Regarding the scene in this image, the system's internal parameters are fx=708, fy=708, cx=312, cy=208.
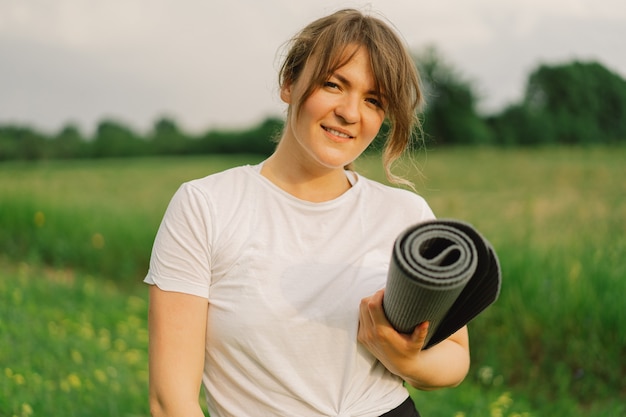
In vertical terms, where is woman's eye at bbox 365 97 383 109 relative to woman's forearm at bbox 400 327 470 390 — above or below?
above

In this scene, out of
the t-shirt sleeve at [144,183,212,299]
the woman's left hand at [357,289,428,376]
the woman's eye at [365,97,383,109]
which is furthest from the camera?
the woman's eye at [365,97,383,109]

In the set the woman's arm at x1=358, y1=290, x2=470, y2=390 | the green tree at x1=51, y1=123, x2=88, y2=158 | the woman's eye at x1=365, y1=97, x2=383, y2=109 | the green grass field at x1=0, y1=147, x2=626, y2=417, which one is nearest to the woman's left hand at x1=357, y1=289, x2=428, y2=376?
the woman's arm at x1=358, y1=290, x2=470, y2=390

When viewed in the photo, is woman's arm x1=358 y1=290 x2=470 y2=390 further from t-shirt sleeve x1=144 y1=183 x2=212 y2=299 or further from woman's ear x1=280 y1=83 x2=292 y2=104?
woman's ear x1=280 y1=83 x2=292 y2=104

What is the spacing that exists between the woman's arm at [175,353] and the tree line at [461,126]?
0.79 metres

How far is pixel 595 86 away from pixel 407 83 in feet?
25.9

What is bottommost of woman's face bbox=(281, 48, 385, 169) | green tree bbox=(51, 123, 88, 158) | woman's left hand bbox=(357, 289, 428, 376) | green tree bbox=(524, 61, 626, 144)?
green tree bbox=(51, 123, 88, 158)

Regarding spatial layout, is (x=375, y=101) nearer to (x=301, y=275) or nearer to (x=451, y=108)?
(x=301, y=275)

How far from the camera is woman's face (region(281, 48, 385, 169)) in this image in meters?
1.65

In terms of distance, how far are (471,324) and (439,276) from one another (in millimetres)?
3667

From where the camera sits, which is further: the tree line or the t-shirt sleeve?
the tree line

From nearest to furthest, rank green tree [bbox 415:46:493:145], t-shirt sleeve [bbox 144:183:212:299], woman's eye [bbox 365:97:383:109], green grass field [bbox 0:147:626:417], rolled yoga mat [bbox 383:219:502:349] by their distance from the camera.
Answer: rolled yoga mat [bbox 383:219:502:349] < t-shirt sleeve [bbox 144:183:212:299] < woman's eye [bbox 365:97:383:109] < green grass field [bbox 0:147:626:417] < green tree [bbox 415:46:493:145]

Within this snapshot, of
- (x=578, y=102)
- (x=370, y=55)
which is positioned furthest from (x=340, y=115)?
(x=578, y=102)

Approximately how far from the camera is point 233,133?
127 feet

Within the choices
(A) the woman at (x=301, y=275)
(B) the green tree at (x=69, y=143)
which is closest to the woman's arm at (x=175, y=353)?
(A) the woman at (x=301, y=275)
